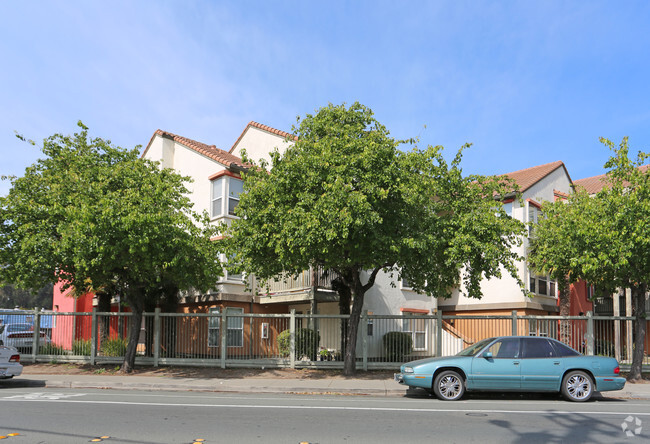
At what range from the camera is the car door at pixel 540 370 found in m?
12.0

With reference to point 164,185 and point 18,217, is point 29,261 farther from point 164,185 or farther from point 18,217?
point 164,185

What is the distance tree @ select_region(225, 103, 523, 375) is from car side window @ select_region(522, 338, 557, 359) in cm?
300

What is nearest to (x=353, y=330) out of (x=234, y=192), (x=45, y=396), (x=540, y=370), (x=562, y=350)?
(x=540, y=370)

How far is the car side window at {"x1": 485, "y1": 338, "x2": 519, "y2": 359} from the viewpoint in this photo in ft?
39.8

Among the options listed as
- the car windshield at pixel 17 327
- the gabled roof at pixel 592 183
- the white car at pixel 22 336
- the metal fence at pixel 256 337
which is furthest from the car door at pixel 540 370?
the gabled roof at pixel 592 183

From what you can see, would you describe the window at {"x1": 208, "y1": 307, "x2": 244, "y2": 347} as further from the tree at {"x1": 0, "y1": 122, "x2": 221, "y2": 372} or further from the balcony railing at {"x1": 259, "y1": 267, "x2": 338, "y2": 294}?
the tree at {"x1": 0, "y1": 122, "x2": 221, "y2": 372}

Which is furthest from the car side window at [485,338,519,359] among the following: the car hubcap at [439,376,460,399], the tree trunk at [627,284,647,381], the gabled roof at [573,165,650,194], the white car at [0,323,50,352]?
the gabled roof at [573,165,650,194]

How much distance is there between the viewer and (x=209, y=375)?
16734 millimetres

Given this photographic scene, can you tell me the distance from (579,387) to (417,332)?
8.50 metres

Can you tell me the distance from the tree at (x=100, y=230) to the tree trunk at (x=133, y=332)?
0.10ft

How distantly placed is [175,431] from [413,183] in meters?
8.89

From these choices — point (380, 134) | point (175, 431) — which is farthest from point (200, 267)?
point (175, 431)

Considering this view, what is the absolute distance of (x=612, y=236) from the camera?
15180 millimetres

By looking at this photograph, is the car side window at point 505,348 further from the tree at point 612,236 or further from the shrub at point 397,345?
the shrub at point 397,345
